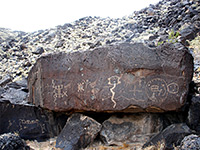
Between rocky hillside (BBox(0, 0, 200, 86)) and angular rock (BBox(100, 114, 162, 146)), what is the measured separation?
9.45 feet

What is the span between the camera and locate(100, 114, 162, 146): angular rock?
3566 millimetres

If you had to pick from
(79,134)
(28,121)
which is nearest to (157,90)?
(79,134)

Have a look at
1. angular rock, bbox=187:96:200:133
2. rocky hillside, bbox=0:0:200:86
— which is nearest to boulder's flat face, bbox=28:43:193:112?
angular rock, bbox=187:96:200:133

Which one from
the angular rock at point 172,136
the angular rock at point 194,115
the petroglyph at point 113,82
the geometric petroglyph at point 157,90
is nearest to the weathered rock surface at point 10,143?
the petroglyph at point 113,82

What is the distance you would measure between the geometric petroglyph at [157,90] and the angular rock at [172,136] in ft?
1.66

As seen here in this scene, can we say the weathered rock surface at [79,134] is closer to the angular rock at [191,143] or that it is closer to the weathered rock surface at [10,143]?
the weathered rock surface at [10,143]

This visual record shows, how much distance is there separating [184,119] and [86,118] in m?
1.67

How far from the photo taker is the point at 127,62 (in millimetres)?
3508

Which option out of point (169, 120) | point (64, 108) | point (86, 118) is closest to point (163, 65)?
point (169, 120)

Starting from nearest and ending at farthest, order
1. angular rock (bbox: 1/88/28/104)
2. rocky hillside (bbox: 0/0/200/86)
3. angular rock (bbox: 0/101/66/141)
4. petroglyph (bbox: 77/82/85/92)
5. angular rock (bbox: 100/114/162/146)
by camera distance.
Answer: angular rock (bbox: 100/114/162/146)
petroglyph (bbox: 77/82/85/92)
angular rock (bbox: 0/101/66/141)
angular rock (bbox: 1/88/28/104)
rocky hillside (bbox: 0/0/200/86)

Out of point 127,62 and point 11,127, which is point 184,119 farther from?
point 11,127

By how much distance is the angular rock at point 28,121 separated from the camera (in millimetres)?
4059

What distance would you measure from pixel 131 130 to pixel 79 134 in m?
0.90

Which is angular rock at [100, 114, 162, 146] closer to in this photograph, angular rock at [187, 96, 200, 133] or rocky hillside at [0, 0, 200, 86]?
angular rock at [187, 96, 200, 133]
